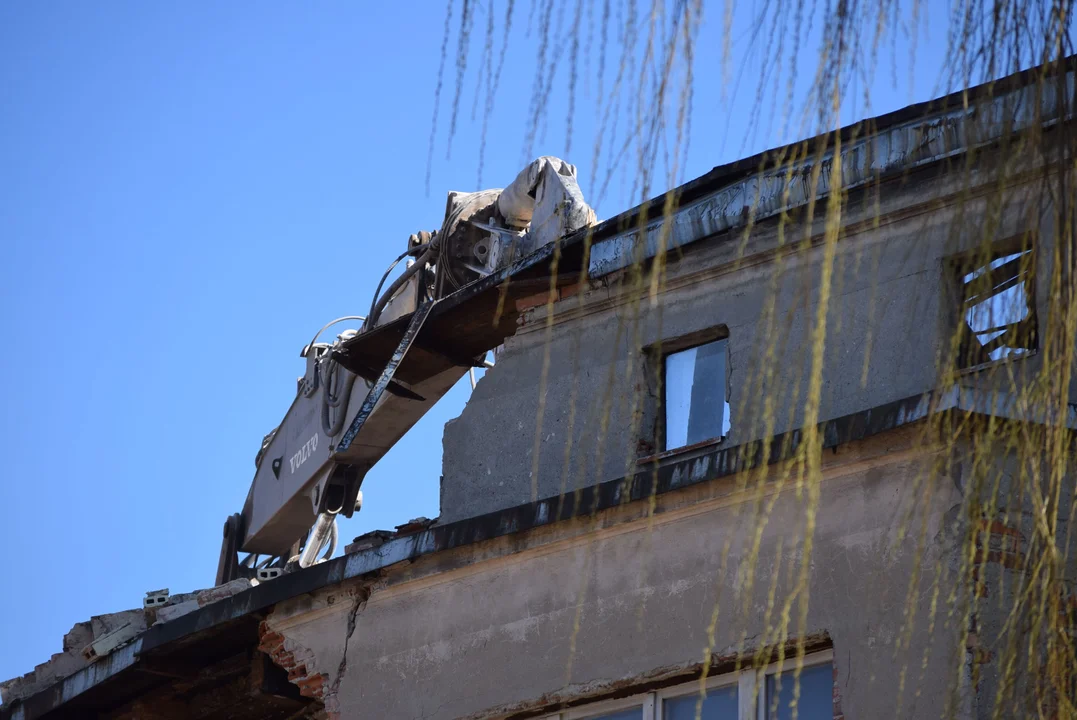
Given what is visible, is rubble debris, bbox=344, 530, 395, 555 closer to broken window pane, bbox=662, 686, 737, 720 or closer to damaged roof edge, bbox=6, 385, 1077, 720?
damaged roof edge, bbox=6, 385, 1077, 720

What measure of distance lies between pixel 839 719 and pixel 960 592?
83cm

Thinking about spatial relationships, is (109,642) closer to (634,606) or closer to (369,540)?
(369,540)

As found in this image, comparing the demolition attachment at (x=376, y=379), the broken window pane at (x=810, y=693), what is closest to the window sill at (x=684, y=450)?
the demolition attachment at (x=376, y=379)

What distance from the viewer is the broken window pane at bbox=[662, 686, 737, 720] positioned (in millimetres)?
8281

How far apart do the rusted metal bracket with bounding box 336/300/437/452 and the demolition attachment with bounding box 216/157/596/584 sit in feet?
0.04

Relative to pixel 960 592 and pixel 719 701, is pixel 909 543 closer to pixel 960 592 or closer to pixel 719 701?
pixel 960 592

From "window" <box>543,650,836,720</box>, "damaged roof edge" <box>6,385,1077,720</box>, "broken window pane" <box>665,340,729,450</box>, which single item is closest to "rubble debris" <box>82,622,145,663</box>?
"damaged roof edge" <box>6,385,1077,720</box>

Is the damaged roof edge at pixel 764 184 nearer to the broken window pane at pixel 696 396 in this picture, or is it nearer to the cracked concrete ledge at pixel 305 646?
the broken window pane at pixel 696 396

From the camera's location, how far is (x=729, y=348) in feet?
34.8

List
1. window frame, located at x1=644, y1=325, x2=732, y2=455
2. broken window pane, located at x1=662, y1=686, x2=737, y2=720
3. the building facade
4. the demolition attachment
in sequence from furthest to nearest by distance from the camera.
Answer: the demolition attachment → window frame, located at x1=644, y1=325, x2=732, y2=455 → broken window pane, located at x1=662, y1=686, x2=737, y2=720 → the building facade

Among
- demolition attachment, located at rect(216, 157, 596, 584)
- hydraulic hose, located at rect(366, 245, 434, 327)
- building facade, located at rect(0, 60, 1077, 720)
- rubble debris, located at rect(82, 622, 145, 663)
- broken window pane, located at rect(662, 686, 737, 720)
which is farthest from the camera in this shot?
hydraulic hose, located at rect(366, 245, 434, 327)

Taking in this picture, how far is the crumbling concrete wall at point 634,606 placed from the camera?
7.90m

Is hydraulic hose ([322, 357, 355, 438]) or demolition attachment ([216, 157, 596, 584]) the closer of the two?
demolition attachment ([216, 157, 596, 584])

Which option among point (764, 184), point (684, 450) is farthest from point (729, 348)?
point (764, 184)
